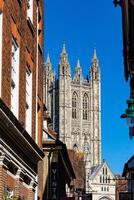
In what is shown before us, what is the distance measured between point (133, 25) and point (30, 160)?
885 centimetres

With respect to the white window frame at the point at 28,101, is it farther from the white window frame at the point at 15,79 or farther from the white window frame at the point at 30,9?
the white window frame at the point at 15,79

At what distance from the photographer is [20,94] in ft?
63.4

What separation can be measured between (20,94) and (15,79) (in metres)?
0.55

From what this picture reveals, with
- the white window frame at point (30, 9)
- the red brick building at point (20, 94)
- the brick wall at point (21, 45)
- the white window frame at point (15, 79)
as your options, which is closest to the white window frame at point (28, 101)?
the red brick building at point (20, 94)

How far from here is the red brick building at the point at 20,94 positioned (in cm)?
1645

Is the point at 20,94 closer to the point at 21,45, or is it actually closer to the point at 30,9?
the point at 21,45

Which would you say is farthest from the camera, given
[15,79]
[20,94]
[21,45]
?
[21,45]

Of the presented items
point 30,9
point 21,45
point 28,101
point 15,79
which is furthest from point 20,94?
point 30,9

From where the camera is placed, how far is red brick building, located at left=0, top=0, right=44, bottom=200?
16.5 metres

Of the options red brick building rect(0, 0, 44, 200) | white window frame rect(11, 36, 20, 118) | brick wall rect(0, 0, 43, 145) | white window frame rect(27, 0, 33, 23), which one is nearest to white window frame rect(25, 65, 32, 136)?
red brick building rect(0, 0, 44, 200)

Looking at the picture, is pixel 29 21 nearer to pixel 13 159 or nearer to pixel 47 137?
pixel 13 159

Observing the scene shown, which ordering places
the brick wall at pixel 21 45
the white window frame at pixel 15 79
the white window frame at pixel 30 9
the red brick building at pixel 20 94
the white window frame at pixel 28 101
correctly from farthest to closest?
1. the white window frame at pixel 30 9
2. the white window frame at pixel 28 101
3. the white window frame at pixel 15 79
4. the brick wall at pixel 21 45
5. the red brick building at pixel 20 94

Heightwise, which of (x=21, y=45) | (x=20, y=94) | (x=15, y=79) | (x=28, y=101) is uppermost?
(x=21, y=45)

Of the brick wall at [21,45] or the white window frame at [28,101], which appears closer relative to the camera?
the brick wall at [21,45]
